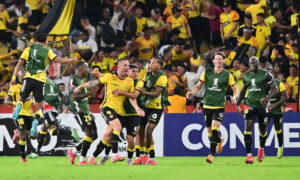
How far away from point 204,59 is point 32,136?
19.3 feet

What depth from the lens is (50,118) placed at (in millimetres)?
20312

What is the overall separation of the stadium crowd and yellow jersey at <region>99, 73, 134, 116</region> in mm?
6283

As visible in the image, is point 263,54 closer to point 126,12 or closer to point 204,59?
point 204,59

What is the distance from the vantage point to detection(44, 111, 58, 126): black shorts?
20.1 m

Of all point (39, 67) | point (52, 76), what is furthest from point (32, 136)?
point (39, 67)

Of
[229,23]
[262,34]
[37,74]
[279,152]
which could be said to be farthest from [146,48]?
[37,74]

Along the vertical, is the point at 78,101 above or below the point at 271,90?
below

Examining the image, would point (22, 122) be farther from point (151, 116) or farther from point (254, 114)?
point (254, 114)

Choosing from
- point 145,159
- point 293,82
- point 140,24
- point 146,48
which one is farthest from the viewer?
point 140,24

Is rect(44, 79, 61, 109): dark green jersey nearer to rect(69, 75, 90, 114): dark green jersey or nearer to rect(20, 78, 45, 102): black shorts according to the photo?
rect(69, 75, 90, 114): dark green jersey

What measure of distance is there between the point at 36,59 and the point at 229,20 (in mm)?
9620

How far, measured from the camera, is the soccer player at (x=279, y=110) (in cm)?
1816

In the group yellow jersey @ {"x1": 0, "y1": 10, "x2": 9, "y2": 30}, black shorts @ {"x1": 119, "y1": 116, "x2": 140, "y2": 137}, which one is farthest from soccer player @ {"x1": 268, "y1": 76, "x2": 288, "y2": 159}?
yellow jersey @ {"x1": 0, "y1": 10, "x2": 9, "y2": 30}

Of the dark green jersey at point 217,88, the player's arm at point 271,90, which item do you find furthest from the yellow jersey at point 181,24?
the dark green jersey at point 217,88
